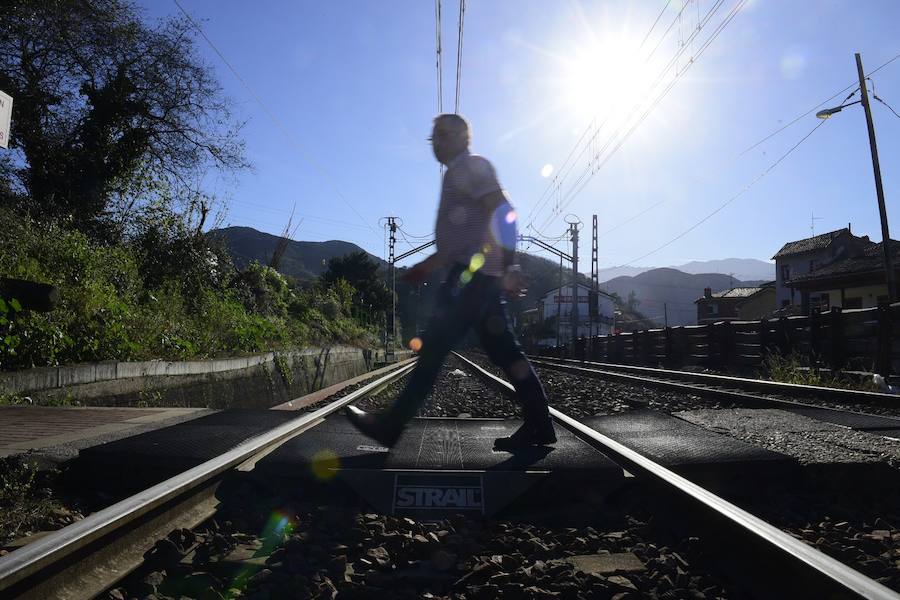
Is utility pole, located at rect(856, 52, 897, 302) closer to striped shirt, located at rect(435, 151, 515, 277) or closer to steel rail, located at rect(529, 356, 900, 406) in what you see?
steel rail, located at rect(529, 356, 900, 406)

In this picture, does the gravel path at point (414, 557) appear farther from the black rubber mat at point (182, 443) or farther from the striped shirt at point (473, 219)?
the striped shirt at point (473, 219)

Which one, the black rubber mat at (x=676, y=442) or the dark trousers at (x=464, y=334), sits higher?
the dark trousers at (x=464, y=334)

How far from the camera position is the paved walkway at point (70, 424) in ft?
10.8

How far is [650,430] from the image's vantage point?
3902 mm

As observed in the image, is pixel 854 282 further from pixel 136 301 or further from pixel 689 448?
pixel 689 448

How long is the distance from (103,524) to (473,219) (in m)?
2.02

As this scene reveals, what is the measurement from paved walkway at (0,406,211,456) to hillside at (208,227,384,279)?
9.80m

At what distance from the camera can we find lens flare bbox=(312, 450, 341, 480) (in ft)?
9.15

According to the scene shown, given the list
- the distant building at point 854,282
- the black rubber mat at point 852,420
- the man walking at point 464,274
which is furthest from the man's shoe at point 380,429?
the distant building at point 854,282

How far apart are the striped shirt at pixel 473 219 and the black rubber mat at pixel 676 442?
4.00 feet

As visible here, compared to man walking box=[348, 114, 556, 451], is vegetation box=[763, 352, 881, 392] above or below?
below

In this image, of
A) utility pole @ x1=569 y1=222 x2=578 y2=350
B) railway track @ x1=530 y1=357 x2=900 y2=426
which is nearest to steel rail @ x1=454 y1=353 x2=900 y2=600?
railway track @ x1=530 y1=357 x2=900 y2=426

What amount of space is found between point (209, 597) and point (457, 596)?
69 cm

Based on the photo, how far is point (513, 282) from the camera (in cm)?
330
